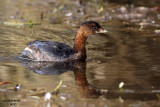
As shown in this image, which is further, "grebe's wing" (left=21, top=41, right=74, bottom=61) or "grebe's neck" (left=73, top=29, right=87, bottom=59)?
"grebe's neck" (left=73, top=29, right=87, bottom=59)

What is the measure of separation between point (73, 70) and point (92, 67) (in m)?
0.58

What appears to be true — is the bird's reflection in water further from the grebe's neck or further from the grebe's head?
the grebe's head

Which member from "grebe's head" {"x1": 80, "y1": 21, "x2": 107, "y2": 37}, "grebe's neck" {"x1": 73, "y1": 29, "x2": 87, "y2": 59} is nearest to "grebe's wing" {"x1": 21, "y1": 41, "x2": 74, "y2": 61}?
"grebe's neck" {"x1": 73, "y1": 29, "x2": 87, "y2": 59}

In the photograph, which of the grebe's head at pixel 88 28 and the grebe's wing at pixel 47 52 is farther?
the grebe's head at pixel 88 28

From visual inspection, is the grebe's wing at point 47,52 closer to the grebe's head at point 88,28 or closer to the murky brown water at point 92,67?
the murky brown water at point 92,67

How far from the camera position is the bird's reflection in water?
768cm

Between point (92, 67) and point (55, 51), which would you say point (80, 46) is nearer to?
point (55, 51)

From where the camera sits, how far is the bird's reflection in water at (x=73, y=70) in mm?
7680

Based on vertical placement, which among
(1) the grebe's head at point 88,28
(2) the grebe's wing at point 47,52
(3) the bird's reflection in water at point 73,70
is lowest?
(3) the bird's reflection in water at point 73,70

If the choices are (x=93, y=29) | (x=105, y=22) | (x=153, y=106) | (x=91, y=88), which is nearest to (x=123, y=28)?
(x=105, y=22)

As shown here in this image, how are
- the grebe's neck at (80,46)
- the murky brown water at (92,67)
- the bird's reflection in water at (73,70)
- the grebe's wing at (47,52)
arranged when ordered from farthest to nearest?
the grebe's neck at (80,46)
the grebe's wing at (47,52)
the bird's reflection in water at (73,70)
the murky brown water at (92,67)

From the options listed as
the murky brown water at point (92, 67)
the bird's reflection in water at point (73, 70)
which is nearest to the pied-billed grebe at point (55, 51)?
the bird's reflection in water at point (73, 70)

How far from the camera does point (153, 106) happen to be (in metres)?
6.87

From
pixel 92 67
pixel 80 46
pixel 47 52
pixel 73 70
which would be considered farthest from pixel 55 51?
pixel 92 67
